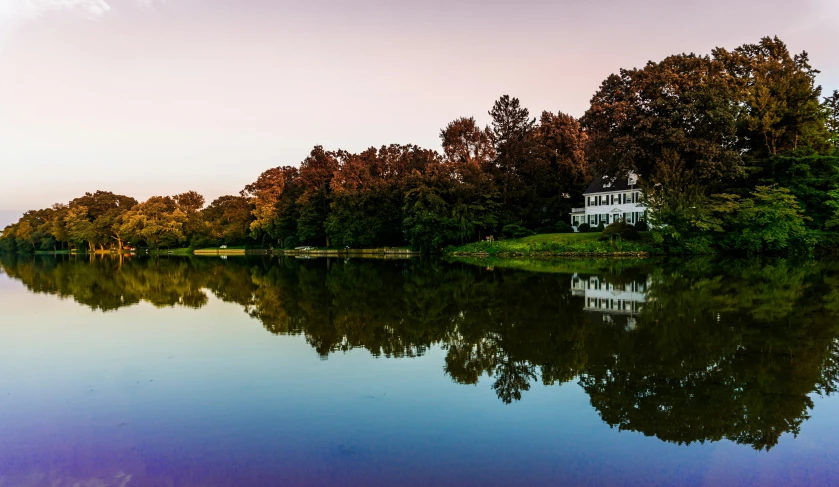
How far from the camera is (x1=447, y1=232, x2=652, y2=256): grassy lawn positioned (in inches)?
1666

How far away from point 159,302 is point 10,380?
1095 centimetres

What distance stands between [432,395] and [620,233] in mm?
40417

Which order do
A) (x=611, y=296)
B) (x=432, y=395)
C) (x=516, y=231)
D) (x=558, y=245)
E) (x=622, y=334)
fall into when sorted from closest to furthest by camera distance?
(x=432, y=395) < (x=622, y=334) < (x=611, y=296) < (x=558, y=245) < (x=516, y=231)

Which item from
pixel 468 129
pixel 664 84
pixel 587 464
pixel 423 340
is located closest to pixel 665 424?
pixel 587 464

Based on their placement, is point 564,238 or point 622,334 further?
point 564,238

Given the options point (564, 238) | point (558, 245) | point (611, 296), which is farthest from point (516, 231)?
point (611, 296)

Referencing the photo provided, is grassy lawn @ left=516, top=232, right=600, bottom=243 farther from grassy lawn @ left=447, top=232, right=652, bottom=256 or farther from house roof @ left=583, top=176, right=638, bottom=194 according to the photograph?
house roof @ left=583, top=176, right=638, bottom=194

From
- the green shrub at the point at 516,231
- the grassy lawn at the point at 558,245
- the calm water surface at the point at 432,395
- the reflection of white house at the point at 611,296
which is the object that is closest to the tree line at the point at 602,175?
the green shrub at the point at 516,231

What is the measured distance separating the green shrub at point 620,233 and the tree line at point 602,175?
10.5 feet

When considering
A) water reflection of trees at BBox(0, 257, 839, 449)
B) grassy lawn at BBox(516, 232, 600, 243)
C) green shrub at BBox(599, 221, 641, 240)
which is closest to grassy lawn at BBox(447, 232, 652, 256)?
grassy lawn at BBox(516, 232, 600, 243)

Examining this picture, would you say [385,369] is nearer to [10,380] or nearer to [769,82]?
[10,380]

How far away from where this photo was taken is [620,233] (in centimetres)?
4419

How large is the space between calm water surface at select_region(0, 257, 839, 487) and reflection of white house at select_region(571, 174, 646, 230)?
38551 millimetres

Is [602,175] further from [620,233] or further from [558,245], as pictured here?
[558,245]
